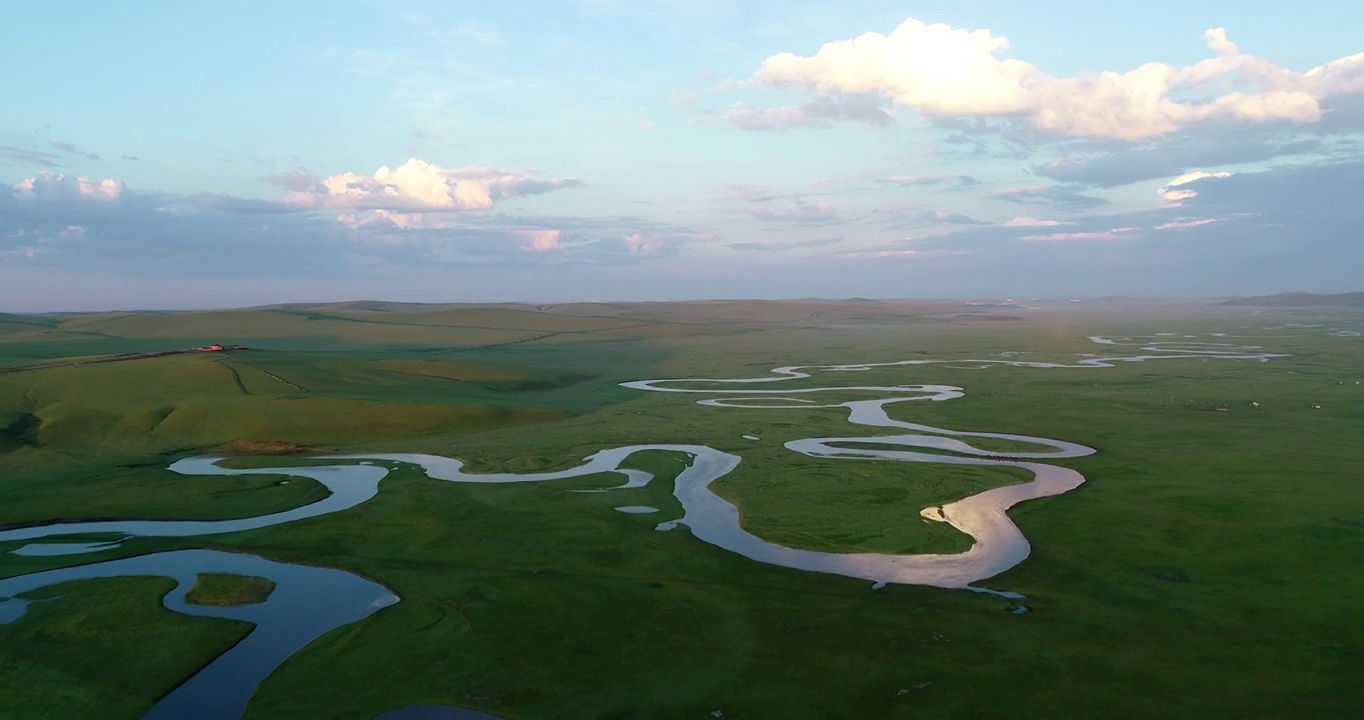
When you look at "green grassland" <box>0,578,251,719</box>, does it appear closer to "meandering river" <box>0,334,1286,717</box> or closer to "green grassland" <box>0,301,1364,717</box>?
"green grassland" <box>0,301,1364,717</box>

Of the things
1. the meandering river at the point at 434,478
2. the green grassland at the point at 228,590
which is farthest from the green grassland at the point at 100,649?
the green grassland at the point at 228,590

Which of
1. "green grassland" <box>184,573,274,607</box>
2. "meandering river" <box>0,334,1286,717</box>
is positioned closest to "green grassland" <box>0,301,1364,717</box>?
"meandering river" <box>0,334,1286,717</box>

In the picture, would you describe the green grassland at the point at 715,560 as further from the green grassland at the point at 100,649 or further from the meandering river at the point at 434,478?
the meandering river at the point at 434,478

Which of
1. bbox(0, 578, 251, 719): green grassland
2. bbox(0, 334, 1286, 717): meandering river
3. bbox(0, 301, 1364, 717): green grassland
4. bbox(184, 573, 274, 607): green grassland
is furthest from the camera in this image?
bbox(184, 573, 274, 607): green grassland

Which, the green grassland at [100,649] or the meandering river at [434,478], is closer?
the green grassland at [100,649]

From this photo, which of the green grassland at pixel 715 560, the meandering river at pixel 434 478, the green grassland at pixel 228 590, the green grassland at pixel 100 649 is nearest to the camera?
the green grassland at pixel 715 560

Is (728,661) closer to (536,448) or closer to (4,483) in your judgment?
(536,448)

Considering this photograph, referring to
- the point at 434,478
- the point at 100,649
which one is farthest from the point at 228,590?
the point at 434,478

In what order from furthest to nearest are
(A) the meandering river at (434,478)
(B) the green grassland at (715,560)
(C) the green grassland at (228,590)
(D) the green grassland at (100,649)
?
1. (C) the green grassland at (228,590)
2. (A) the meandering river at (434,478)
3. (D) the green grassland at (100,649)
4. (B) the green grassland at (715,560)

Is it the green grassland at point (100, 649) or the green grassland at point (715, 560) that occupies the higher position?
the green grassland at point (715, 560)
